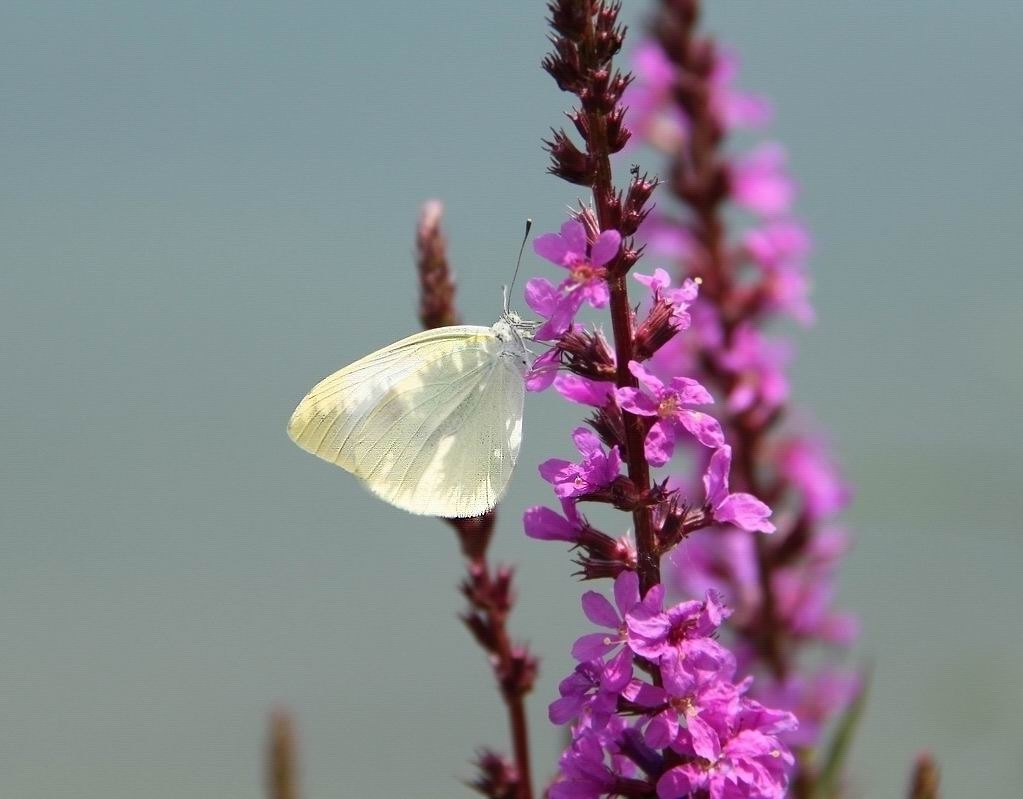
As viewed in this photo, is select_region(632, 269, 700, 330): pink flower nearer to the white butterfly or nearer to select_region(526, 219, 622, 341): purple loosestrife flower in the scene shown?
select_region(526, 219, 622, 341): purple loosestrife flower

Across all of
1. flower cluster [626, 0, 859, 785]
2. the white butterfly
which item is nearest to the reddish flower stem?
the white butterfly

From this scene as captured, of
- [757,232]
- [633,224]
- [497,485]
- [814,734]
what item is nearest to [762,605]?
[814,734]

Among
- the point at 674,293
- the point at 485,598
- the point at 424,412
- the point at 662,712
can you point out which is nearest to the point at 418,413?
the point at 424,412

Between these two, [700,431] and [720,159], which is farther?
[720,159]

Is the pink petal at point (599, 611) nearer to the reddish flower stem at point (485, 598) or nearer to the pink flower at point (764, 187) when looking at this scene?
the reddish flower stem at point (485, 598)

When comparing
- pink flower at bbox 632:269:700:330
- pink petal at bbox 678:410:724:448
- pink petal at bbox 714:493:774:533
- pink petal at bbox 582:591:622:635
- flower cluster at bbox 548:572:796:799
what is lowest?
flower cluster at bbox 548:572:796:799

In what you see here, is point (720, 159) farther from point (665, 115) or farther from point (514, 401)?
point (514, 401)

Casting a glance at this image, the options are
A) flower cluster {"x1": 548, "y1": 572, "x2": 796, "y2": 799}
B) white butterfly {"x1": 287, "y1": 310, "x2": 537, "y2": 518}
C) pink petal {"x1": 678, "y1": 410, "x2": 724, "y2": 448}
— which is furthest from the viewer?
white butterfly {"x1": 287, "y1": 310, "x2": 537, "y2": 518}
